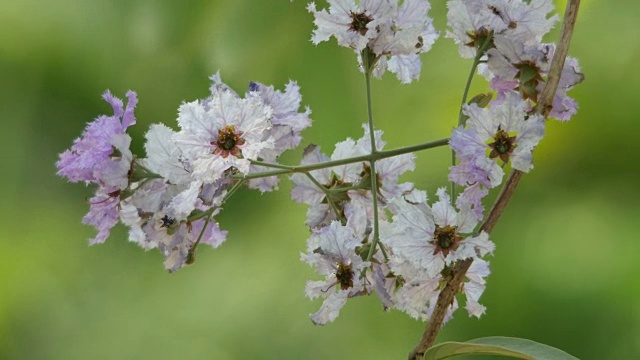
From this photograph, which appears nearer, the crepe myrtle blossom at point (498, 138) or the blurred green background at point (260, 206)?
the crepe myrtle blossom at point (498, 138)

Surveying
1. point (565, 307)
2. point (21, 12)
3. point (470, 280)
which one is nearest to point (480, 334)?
point (565, 307)

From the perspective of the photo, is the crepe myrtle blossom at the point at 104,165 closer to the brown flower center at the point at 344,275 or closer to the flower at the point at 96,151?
the flower at the point at 96,151

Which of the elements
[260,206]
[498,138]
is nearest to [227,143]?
[498,138]

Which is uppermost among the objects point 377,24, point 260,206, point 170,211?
point 260,206

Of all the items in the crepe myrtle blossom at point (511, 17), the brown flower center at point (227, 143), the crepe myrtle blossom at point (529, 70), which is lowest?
the brown flower center at point (227, 143)

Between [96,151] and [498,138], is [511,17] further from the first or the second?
[96,151]

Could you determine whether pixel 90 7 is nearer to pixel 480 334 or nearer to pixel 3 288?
pixel 3 288

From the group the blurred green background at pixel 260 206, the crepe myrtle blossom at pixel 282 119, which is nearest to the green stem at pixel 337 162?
the crepe myrtle blossom at pixel 282 119

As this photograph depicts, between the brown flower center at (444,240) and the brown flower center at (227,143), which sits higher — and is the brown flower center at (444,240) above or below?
above

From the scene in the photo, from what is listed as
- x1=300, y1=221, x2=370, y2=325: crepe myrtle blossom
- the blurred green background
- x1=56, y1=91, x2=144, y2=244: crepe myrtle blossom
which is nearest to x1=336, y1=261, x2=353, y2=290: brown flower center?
x1=300, y1=221, x2=370, y2=325: crepe myrtle blossom
